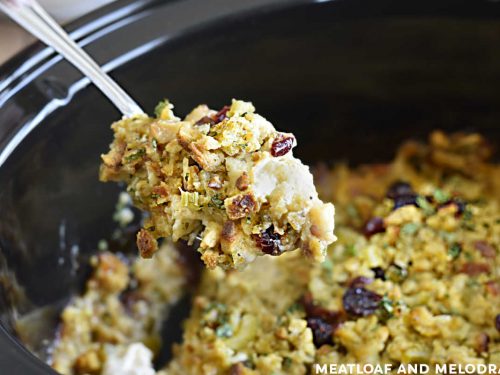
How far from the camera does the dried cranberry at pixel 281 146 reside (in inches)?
52.0

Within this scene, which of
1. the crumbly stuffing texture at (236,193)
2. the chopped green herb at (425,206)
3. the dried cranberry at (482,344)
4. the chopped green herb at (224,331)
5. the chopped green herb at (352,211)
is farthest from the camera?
the chopped green herb at (352,211)

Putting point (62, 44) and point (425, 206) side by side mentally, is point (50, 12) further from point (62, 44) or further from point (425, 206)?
point (425, 206)

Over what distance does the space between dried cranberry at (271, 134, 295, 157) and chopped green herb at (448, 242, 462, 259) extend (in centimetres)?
63

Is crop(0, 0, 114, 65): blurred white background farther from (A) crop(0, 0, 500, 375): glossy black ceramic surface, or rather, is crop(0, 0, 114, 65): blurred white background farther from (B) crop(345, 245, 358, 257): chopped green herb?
(B) crop(345, 245, 358, 257): chopped green herb

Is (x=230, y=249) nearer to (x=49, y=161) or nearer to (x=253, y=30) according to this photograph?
(x=49, y=161)

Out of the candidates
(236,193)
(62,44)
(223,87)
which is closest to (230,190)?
(236,193)

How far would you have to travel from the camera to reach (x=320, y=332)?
1664 millimetres

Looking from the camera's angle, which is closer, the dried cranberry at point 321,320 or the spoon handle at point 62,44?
the spoon handle at point 62,44

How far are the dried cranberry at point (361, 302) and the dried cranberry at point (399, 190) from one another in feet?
1.05

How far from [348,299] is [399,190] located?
392 millimetres

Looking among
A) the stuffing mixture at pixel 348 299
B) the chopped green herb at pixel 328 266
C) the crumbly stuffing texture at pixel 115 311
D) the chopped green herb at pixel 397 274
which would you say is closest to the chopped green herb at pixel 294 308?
the stuffing mixture at pixel 348 299

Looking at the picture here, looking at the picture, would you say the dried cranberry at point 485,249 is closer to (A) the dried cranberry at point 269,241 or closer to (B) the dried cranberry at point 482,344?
(B) the dried cranberry at point 482,344

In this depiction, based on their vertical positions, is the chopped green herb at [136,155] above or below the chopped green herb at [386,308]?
above

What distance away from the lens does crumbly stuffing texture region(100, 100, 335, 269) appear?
1.30 metres
